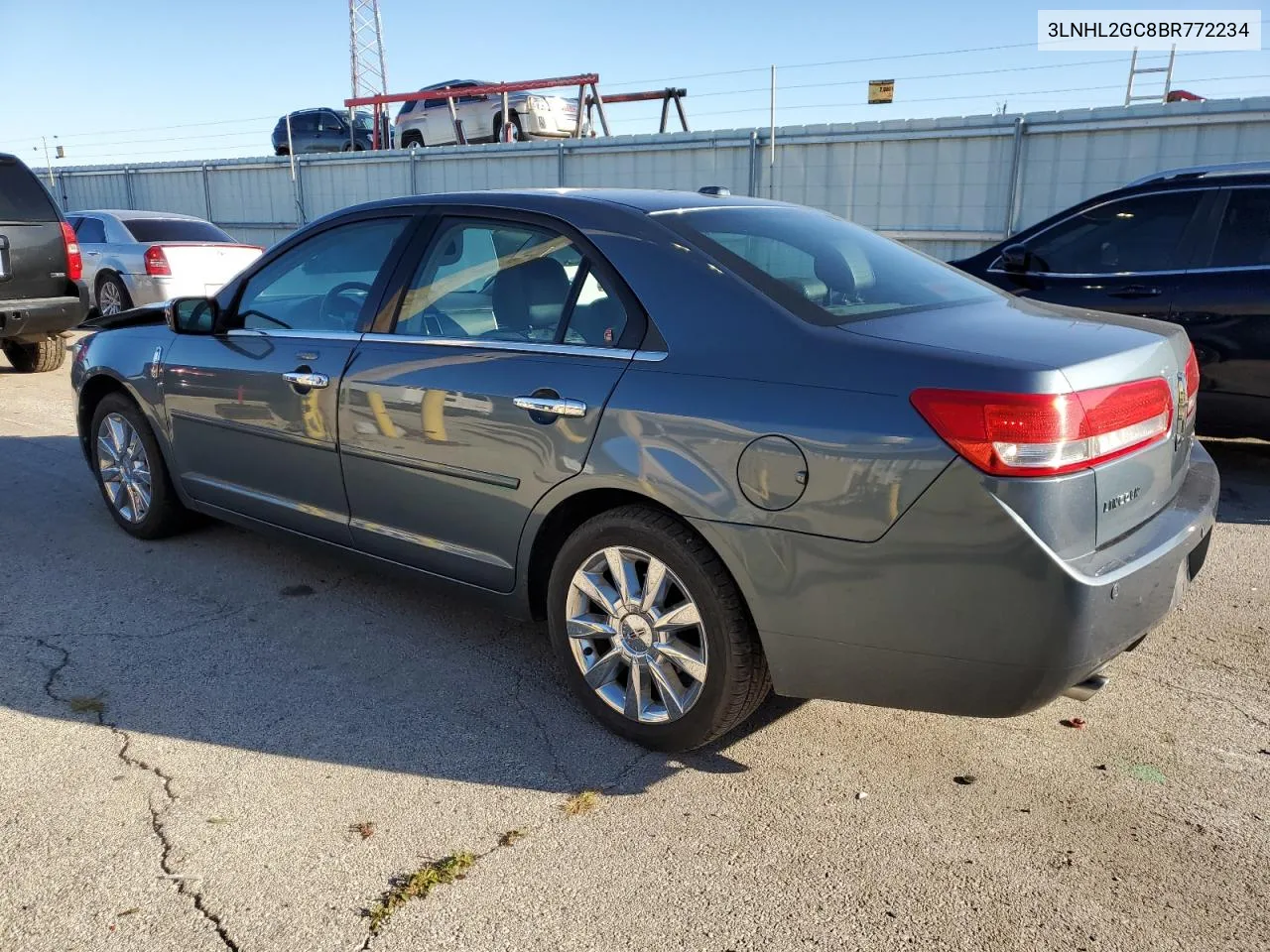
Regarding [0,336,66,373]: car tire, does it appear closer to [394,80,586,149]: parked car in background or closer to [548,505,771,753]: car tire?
[548,505,771,753]: car tire

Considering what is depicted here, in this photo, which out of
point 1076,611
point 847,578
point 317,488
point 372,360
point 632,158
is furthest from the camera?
point 632,158

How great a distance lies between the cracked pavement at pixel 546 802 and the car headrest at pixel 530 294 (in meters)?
1.05

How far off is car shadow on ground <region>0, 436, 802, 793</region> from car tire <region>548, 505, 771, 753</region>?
0.47ft

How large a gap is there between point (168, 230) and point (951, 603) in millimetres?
12556

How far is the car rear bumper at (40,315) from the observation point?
875 cm

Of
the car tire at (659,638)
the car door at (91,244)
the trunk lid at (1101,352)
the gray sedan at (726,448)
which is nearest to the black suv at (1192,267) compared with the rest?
the gray sedan at (726,448)

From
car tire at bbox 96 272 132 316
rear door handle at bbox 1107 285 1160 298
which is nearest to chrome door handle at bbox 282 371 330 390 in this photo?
rear door handle at bbox 1107 285 1160 298

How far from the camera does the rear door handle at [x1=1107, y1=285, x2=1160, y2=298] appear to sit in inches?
234

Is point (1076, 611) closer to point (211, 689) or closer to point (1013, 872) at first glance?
point (1013, 872)

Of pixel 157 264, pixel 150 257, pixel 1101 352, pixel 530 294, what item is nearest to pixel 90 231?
pixel 150 257

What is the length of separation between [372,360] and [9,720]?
5.33 ft

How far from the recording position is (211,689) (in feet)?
11.4

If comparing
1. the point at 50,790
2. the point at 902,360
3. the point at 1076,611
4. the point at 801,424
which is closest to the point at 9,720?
the point at 50,790

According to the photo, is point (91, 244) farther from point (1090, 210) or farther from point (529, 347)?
point (529, 347)
